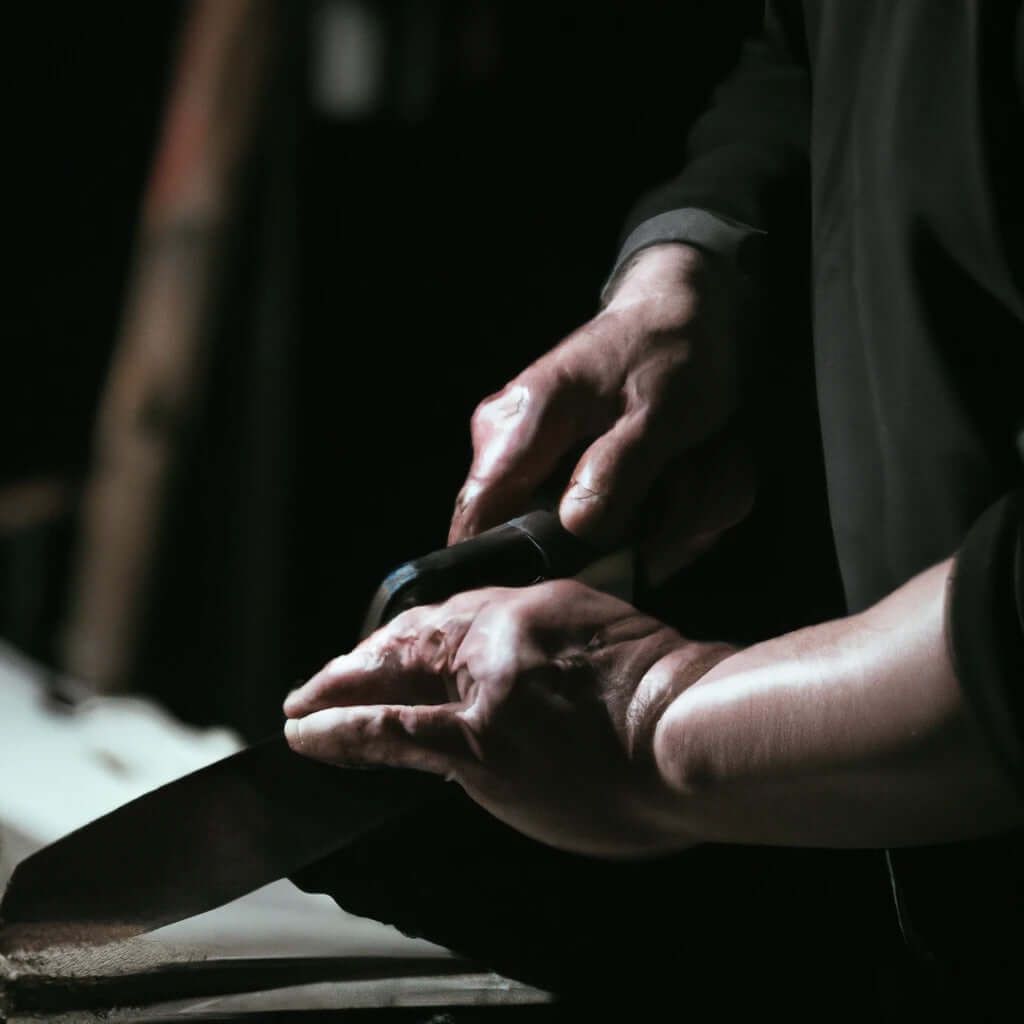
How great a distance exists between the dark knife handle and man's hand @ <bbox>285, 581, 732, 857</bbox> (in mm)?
19

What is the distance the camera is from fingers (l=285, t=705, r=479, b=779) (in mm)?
424

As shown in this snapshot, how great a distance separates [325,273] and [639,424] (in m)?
0.74

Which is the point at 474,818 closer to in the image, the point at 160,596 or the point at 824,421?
the point at 824,421

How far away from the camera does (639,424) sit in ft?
1.82

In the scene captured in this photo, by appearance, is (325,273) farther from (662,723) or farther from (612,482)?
(662,723)

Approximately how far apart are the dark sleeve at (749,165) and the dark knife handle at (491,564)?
19 centimetres

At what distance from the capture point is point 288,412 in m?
1.25

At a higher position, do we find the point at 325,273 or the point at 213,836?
the point at 325,273

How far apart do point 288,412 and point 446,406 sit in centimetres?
24

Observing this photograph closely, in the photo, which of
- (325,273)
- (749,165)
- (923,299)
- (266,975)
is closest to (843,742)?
(923,299)

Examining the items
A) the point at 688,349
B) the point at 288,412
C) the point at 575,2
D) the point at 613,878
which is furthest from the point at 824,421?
the point at 288,412

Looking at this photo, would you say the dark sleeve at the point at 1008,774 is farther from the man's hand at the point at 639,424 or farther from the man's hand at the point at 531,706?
the man's hand at the point at 639,424

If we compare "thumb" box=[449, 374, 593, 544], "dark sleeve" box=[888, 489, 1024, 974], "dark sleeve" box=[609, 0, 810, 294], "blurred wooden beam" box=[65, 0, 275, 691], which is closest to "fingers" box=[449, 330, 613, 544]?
"thumb" box=[449, 374, 593, 544]

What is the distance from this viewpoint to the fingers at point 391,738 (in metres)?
0.42
